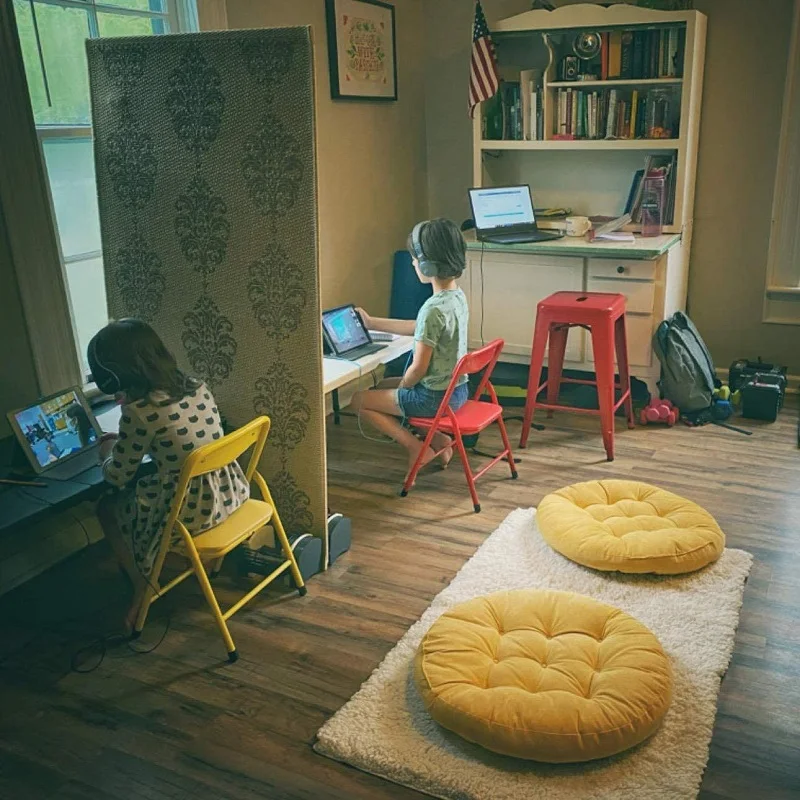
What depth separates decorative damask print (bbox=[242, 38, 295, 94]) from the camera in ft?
8.25

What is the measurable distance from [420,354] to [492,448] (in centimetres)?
85

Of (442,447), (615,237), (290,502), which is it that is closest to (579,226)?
(615,237)

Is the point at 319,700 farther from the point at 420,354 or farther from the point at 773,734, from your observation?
the point at 420,354

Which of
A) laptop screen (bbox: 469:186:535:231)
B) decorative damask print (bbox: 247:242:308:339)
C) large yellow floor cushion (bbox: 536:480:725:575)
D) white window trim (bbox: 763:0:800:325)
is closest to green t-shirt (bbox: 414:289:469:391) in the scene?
large yellow floor cushion (bbox: 536:480:725:575)

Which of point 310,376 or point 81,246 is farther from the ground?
point 81,246

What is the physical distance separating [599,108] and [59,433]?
10.4ft

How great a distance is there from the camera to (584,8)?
4.28 metres

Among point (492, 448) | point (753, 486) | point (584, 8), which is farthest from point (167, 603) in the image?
point (584, 8)

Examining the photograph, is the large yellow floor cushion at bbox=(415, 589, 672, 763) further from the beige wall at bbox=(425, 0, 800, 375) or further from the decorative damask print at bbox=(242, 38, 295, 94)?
the beige wall at bbox=(425, 0, 800, 375)

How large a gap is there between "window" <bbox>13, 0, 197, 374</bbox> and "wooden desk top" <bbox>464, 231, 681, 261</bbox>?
1.89 meters

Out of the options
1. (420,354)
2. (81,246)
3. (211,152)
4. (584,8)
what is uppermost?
(584,8)

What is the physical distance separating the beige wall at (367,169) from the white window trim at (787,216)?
6.57ft

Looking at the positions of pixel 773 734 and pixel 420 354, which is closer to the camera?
pixel 773 734

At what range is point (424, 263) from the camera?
3393 mm
